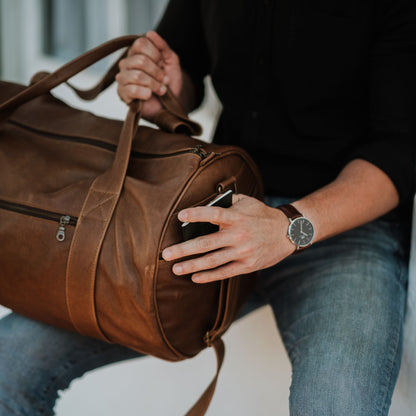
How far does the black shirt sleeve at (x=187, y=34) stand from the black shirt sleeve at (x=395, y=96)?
0.45m

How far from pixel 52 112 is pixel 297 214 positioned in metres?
0.50

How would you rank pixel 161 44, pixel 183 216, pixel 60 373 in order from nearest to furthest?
1. pixel 183 216
2. pixel 60 373
3. pixel 161 44

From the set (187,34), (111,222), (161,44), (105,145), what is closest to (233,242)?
(111,222)

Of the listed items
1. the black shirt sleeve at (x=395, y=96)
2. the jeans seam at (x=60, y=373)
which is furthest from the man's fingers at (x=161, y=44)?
the jeans seam at (x=60, y=373)

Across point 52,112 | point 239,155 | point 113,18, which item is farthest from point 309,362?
point 113,18

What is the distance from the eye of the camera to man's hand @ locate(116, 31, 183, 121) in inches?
36.1

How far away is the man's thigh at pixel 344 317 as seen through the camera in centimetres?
76

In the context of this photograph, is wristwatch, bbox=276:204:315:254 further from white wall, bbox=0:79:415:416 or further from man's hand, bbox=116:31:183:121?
white wall, bbox=0:79:415:416

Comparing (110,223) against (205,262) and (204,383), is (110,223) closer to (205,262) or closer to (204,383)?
(205,262)

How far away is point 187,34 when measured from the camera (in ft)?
3.89

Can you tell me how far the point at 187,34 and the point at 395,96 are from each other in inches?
21.0

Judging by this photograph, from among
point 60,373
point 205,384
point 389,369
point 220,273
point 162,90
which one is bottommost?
point 205,384

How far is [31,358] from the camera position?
2.91 ft

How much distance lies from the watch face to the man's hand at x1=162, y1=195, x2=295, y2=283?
2 cm
